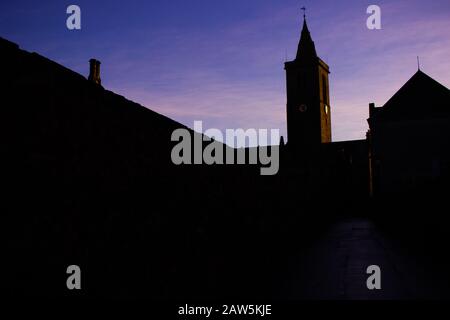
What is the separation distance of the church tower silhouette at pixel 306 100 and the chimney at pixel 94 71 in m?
30.7

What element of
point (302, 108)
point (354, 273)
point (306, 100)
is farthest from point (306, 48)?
point (354, 273)

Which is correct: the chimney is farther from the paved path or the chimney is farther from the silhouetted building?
the silhouetted building

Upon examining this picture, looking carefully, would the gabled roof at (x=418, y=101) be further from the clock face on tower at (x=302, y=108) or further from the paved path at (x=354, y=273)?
the paved path at (x=354, y=273)

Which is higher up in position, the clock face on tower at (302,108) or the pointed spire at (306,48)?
the pointed spire at (306,48)

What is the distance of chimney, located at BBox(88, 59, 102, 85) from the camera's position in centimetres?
1399

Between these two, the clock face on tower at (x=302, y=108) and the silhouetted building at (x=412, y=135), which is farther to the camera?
the clock face on tower at (x=302, y=108)

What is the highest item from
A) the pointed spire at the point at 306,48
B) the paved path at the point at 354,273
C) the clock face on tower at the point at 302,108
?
the pointed spire at the point at 306,48

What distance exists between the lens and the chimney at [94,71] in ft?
45.9

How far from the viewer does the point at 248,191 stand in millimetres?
8305

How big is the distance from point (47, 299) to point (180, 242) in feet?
8.34

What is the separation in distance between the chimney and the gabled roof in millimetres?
22194

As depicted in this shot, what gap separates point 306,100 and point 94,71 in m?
34.4

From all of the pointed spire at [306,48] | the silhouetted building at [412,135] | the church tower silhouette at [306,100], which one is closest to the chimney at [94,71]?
the silhouetted building at [412,135]
